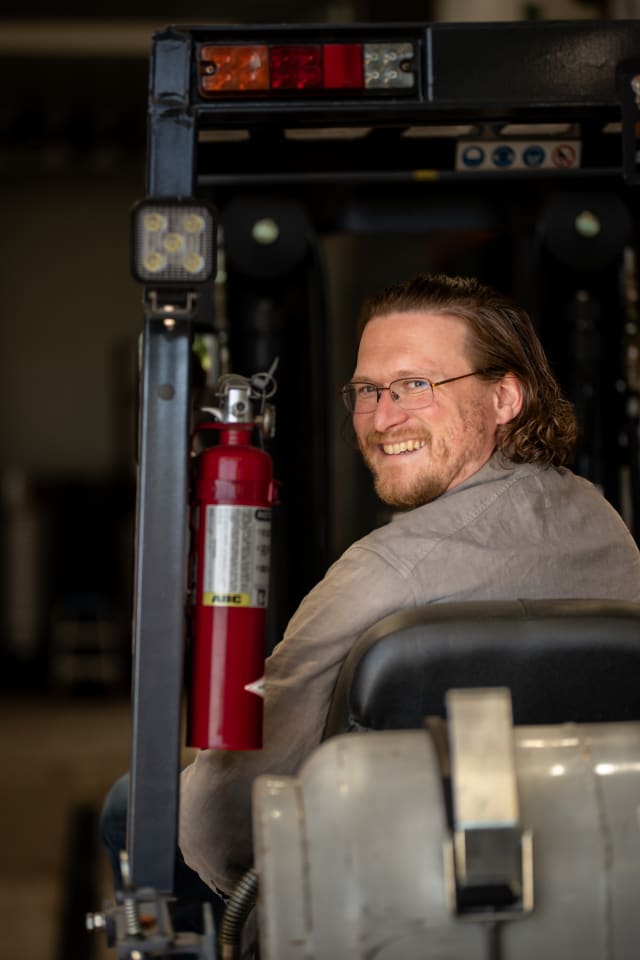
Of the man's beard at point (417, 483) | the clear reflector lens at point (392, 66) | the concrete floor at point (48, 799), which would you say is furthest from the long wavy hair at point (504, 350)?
the concrete floor at point (48, 799)

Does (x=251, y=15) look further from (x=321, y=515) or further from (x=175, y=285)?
(x=175, y=285)

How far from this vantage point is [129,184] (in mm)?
12148

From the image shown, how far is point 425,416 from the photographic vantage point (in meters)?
2.26

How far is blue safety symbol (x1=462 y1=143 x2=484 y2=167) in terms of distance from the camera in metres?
2.77

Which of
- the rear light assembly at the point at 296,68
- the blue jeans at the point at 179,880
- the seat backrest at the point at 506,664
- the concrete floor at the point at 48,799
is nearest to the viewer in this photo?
the seat backrest at the point at 506,664

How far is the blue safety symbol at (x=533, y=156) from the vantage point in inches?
106

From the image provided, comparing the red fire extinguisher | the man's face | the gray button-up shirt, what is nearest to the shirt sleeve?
the gray button-up shirt

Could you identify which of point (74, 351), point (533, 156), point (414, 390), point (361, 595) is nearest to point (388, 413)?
point (414, 390)

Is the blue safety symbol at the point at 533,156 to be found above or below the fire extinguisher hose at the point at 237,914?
above

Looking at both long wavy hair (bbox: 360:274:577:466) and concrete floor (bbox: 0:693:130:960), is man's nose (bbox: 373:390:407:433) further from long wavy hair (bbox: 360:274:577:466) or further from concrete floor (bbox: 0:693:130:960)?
concrete floor (bbox: 0:693:130:960)

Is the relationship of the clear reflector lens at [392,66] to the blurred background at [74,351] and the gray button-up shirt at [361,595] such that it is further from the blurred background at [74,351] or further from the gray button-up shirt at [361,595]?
the blurred background at [74,351]

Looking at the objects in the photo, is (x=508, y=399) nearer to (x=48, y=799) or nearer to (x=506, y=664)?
(x=506, y=664)

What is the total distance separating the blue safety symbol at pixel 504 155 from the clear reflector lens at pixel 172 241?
116 cm

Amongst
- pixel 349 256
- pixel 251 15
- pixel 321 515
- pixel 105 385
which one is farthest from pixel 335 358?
pixel 105 385
